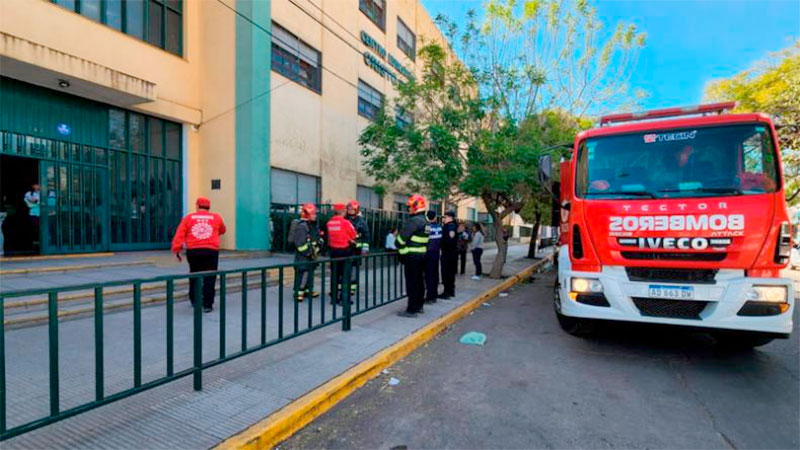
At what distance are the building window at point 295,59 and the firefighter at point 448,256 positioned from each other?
7415 mm

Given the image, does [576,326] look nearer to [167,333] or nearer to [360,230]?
[360,230]

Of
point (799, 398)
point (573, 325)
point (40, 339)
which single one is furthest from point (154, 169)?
point (799, 398)

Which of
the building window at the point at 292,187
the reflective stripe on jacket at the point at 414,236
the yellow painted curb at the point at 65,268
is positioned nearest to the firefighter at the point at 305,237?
the reflective stripe on jacket at the point at 414,236

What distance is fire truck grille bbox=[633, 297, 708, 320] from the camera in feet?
13.8

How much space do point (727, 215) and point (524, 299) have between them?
5.51 meters

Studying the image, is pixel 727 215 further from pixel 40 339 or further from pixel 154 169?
pixel 154 169

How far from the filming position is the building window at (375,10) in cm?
1633

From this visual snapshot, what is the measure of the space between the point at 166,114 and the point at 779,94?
18.8m

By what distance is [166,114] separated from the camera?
10680 mm

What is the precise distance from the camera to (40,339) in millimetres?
4625

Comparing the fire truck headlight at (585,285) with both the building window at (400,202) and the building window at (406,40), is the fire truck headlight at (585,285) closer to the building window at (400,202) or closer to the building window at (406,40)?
the building window at (400,202)

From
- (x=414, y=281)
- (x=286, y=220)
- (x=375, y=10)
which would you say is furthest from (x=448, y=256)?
(x=375, y=10)

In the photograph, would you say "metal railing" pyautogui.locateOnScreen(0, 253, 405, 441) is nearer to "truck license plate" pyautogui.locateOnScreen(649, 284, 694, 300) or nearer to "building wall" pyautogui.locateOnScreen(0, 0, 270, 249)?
"truck license plate" pyautogui.locateOnScreen(649, 284, 694, 300)

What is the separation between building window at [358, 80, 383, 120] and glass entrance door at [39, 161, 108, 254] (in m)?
9.76
